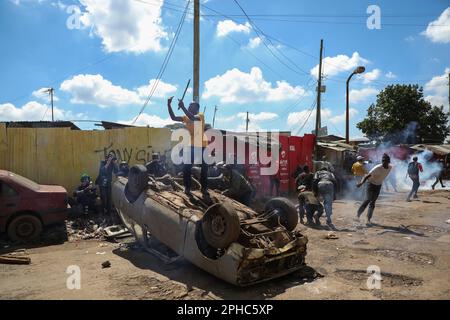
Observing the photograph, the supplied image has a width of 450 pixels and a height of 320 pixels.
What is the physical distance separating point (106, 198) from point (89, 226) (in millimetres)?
958

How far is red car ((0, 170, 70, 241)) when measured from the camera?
8.18 m

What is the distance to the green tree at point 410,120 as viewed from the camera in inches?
1419

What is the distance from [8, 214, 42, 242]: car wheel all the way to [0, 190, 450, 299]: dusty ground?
1.20 ft

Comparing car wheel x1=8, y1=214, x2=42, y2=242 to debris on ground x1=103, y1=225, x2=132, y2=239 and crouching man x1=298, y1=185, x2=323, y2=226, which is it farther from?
crouching man x1=298, y1=185, x2=323, y2=226

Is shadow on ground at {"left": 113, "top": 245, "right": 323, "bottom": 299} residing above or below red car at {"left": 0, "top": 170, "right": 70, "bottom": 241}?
below

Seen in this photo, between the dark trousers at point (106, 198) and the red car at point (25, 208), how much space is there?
65.2 inches

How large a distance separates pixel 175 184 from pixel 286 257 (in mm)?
2879

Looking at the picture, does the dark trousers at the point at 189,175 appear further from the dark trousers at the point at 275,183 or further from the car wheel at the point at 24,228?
the dark trousers at the point at 275,183

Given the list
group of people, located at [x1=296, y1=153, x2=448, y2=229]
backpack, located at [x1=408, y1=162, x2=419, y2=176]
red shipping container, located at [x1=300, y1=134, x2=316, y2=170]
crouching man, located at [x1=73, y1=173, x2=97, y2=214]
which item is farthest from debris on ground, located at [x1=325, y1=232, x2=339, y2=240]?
red shipping container, located at [x1=300, y1=134, x2=316, y2=170]

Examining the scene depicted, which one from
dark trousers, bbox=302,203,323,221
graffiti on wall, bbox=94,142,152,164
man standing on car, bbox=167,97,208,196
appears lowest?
dark trousers, bbox=302,203,323,221

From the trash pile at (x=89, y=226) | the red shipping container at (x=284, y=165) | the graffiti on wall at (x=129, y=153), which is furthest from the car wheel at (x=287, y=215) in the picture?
the red shipping container at (x=284, y=165)

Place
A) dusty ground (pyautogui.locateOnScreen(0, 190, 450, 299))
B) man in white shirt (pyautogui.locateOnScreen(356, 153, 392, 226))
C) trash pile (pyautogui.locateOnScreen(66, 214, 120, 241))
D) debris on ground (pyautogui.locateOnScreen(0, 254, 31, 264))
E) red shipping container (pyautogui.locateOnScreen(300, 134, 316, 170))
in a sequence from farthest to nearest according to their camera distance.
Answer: red shipping container (pyautogui.locateOnScreen(300, 134, 316, 170)) < man in white shirt (pyautogui.locateOnScreen(356, 153, 392, 226)) < trash pile (pyautogui.locateOnScreen(66, 214, 120, 241)) < debris on ground (pyautogui.locateOnScreen(0, 254, 31, 264)) < dusty ground (pyautogui.locateOnScreen(0, 190, 450, 299))
